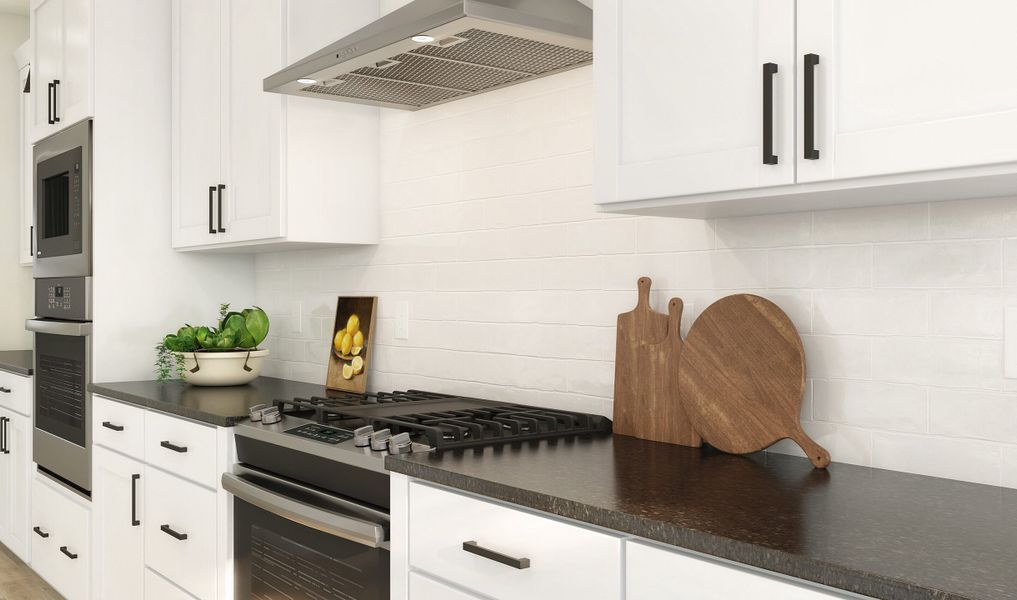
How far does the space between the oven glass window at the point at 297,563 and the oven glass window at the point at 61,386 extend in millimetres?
1298

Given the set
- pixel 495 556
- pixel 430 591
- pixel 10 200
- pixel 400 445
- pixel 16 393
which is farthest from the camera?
pixel 10 200

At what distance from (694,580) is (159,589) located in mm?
2156

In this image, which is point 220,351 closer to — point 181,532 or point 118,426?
point 118,426

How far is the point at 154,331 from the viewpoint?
3.53 meters

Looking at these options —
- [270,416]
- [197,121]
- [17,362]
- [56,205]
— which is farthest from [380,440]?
[17,362]

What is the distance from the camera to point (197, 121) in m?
3.36

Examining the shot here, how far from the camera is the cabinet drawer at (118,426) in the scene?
9.71 ft

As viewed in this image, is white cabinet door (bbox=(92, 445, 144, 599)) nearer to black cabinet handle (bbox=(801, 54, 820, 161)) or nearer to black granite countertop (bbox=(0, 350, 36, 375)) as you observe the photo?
black granite countertop (bbox=(0, 350, 36, 375))

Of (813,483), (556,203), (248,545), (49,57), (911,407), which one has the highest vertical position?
(49,57)

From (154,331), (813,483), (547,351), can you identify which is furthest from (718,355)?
(154,331)

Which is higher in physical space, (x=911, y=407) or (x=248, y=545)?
(x=911, y=407)

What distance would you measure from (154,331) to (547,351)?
1868 mm

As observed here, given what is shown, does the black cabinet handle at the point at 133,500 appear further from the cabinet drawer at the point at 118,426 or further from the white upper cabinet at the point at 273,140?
the white upper cabinet at the point at 273,140

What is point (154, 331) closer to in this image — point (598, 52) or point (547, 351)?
point (547, 351)
